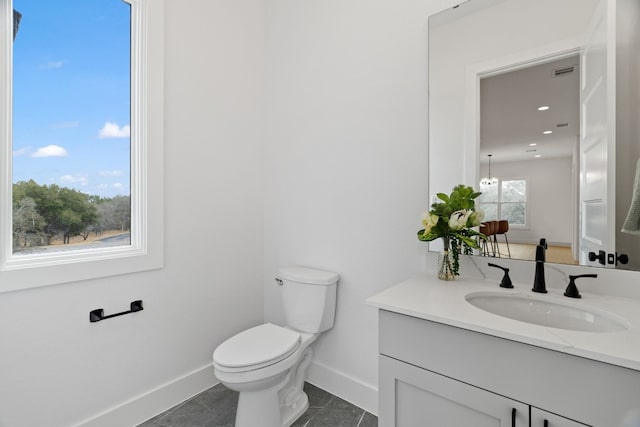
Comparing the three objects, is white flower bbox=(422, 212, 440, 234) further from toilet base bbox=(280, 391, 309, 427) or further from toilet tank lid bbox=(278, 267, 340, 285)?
toilet base bbox=(280, 391, 309, 427)

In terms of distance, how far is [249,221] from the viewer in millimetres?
2172

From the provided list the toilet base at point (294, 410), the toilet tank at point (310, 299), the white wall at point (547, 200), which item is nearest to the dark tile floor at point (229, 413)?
the toilet base at point (294, 410)

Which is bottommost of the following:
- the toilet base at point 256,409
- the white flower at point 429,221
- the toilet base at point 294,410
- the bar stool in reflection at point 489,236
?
the toilet base at point 294,410

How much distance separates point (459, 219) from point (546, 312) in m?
0.44

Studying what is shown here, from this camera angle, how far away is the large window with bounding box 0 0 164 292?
4.37 feet

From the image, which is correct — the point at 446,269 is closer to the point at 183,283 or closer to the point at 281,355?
the point at 281,355

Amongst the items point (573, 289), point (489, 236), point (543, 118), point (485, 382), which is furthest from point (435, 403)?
point (543, 118)

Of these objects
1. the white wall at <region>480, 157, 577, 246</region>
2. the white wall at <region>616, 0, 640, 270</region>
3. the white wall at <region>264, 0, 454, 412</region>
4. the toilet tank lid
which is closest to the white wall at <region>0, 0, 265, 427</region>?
the white wall at <region>264, 0, 454, 412</region>

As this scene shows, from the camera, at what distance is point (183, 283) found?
5.96 ft

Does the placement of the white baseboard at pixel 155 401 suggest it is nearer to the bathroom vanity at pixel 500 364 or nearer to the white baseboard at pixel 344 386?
the white baseboard at pixel 344 386

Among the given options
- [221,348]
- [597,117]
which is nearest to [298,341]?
[221,348]

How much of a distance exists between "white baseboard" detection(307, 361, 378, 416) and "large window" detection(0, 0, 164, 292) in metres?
1.17

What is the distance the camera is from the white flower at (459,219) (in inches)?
49.4

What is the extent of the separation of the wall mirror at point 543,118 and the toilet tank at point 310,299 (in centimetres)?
77
